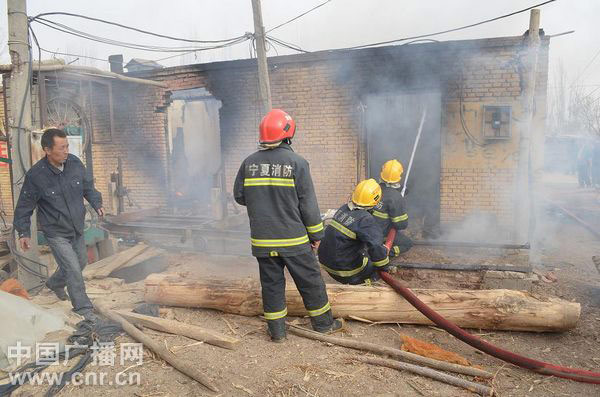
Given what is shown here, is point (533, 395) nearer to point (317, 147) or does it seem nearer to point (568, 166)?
point (317, 147)

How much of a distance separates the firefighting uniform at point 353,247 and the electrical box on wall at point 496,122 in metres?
4.92

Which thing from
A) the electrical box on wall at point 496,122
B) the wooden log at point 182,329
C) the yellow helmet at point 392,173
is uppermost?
the electrical box on wall at point 496,122

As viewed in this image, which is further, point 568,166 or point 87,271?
point 568,166

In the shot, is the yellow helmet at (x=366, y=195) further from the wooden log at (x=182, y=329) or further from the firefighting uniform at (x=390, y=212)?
the wooden log at (x=182, y=329)

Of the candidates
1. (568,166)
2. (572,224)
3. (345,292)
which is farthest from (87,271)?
(568,166)

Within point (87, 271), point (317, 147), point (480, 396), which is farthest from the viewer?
point (317, 147)

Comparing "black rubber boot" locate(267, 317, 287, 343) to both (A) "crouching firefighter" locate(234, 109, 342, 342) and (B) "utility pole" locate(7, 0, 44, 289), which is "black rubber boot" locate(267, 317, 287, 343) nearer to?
(A) "crouching firefighter" locate(234, 109, 342, 342)

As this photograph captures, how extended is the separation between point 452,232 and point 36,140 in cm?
753

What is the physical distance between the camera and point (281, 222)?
12.1ft

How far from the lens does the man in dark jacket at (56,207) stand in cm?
434

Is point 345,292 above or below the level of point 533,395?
above

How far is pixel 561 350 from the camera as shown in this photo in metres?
3.73

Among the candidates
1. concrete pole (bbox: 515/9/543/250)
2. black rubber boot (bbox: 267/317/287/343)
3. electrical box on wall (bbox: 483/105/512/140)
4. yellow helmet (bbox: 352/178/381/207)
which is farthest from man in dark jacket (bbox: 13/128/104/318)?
electrical box on wall (bbox: 483/105/512/140)

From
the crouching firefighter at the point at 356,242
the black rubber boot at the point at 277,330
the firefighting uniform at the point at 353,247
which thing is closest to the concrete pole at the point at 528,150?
the crouching firefighter at the point at 356,242
